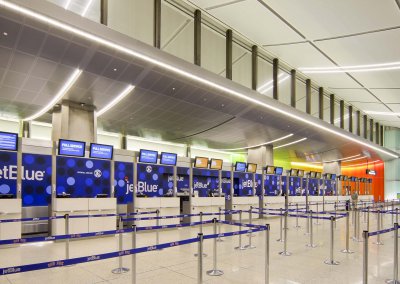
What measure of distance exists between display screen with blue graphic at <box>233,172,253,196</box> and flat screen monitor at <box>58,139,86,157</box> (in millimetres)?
8332

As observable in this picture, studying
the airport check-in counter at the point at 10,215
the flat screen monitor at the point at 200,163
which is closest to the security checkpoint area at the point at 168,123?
the airport check-in counter at the point at 10,215

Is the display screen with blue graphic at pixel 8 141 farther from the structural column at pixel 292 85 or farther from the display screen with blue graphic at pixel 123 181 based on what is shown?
the structural column at pixel 292 85

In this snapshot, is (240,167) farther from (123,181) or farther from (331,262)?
(331,262)

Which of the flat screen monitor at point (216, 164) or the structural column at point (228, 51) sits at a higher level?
the structural column at point (228, 51)

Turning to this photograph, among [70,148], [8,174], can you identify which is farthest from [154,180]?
[8,174]

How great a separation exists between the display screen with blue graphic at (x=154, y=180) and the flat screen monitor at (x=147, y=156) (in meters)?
0.91

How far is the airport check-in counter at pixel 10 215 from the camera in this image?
815 cm

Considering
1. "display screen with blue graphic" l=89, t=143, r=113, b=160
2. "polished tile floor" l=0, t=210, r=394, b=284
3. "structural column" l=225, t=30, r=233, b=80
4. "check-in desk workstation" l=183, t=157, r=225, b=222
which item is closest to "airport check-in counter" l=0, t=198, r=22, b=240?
"polished tile floor" l=0, t=210, r=394, b=284

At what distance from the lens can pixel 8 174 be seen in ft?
29.5

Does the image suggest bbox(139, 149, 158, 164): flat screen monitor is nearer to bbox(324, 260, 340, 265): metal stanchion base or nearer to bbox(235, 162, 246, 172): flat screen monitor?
bbox(235, 162, 246, 172): flat screen monitor

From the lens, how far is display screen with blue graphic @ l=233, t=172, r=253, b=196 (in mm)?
16547

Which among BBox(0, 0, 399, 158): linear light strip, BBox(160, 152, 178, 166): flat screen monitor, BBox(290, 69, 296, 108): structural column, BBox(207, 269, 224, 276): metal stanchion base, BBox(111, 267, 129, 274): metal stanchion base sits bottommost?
BBox(207, 269, 224, 276): metal stanchion base

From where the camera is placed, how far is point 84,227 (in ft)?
30.9

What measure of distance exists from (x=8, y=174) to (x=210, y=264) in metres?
6.12
